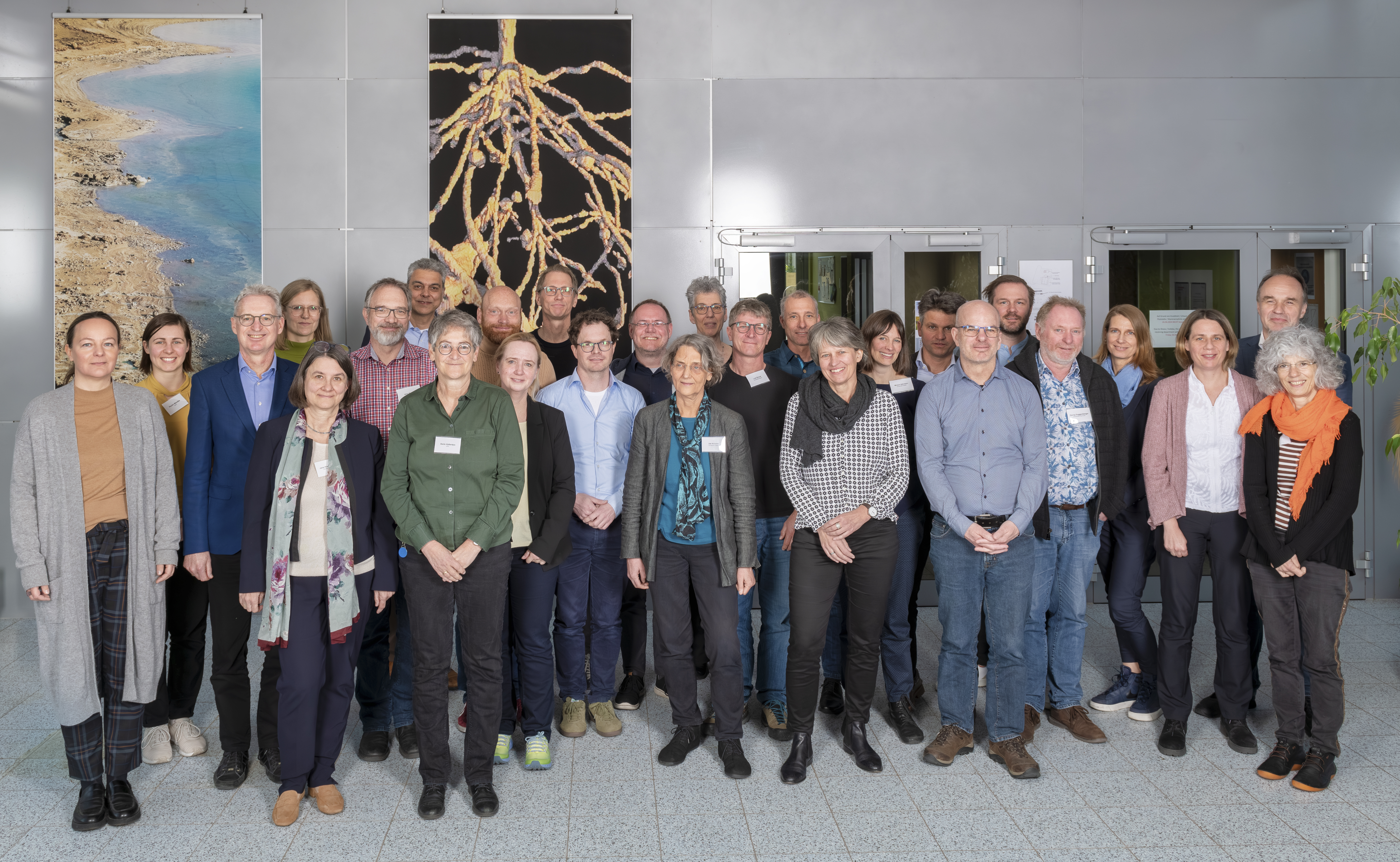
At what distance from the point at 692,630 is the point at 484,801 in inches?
40.0

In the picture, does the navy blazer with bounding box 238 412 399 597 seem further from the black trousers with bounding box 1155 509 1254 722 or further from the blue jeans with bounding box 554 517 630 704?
the black trousers with bounding box 1155 509 1254 722

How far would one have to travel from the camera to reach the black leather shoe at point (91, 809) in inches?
126

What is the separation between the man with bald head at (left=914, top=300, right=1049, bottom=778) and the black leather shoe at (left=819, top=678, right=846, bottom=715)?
542 mm

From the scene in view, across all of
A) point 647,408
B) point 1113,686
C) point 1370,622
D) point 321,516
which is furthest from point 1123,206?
point 321,516

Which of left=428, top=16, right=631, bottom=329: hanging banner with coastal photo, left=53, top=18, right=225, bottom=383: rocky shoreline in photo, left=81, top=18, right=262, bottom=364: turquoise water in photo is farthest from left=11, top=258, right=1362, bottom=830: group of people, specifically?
left=53, top=18, right=225, bottom=383: rocky shoreline in photo

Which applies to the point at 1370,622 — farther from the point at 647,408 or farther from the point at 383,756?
the point at 383,756

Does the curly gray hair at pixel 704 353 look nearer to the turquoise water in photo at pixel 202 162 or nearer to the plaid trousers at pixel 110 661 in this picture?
the plaid trousers at pixel 110 661

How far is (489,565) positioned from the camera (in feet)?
10.9

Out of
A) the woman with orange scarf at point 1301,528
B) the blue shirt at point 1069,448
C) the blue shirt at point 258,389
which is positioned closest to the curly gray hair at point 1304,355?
the woman with orange scarf at point 1301,528

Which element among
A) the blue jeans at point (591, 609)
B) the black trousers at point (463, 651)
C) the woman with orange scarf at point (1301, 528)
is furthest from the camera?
the blue jeans at point (591, 609)

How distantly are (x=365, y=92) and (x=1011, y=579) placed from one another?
4.94 meters

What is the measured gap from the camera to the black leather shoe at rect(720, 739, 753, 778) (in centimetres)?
356

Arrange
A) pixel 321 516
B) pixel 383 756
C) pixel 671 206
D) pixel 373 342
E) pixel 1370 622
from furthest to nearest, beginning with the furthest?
pixel 671 206 → pixel 1370 622 → pixel 373 342 → pixel 383 756 → pixel 321 516

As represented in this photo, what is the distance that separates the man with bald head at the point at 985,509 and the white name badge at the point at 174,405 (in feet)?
9.86
